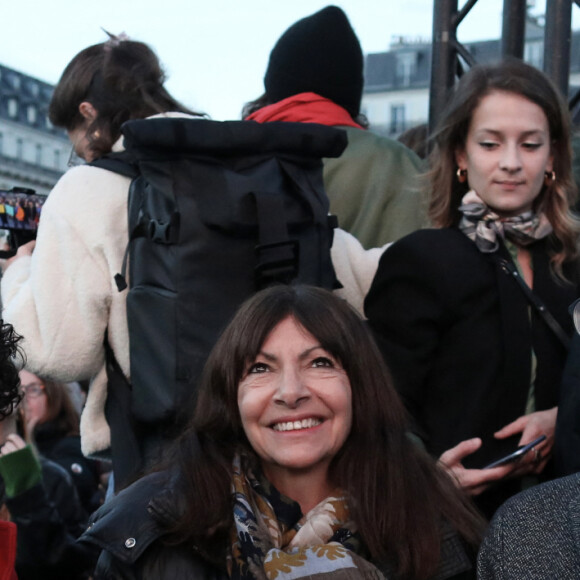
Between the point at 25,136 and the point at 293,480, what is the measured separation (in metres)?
81.8

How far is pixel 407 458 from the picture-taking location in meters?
2.89

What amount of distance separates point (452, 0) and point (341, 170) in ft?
4.79

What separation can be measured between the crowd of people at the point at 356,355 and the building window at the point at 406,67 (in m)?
74.5

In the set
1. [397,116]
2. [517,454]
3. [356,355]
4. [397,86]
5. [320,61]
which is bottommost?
[517,454]


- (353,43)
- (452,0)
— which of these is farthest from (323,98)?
(452,0)

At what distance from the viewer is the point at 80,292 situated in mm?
3328

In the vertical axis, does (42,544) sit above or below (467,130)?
below

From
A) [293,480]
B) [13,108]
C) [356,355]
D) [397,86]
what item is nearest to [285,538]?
[293,480]

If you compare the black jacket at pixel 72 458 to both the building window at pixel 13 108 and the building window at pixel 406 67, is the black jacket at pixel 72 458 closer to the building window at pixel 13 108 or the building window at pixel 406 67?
the building window at pixel 406 67

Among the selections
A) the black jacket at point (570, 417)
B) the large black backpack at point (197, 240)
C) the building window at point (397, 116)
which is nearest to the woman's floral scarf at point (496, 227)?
the large black backpack at point (197, 240)

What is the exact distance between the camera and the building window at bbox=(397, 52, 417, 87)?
253ft

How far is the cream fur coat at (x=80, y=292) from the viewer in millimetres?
3320

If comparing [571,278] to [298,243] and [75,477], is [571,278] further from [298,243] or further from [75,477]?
[75,477]

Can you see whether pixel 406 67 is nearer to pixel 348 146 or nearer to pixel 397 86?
pixel 397 86
